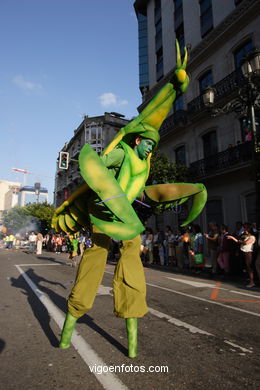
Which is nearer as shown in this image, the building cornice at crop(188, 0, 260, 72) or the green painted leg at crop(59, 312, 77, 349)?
the green painted leg at crop(59, 312, 77, 349)

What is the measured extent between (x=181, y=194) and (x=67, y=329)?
168cm

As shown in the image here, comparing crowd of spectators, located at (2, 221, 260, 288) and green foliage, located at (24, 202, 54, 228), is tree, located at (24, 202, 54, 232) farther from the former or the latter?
crowd of spectators, located at (2, 221, 260, 288)

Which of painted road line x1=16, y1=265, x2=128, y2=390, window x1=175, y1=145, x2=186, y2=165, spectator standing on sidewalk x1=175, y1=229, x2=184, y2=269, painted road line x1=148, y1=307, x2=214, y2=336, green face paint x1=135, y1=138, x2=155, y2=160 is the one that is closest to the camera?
painted road line x1=16, y1=265, x2=128, y2=390

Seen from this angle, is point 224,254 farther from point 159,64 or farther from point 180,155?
point 159,64

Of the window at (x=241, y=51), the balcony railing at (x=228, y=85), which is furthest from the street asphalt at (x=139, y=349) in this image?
the window at (x=241, y=51)

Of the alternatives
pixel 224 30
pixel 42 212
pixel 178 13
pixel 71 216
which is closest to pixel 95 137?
pixel 42 212

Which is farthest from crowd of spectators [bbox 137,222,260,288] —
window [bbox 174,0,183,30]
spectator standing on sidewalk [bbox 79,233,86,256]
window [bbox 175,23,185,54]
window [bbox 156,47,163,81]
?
window [bbox 174,0,183,30]

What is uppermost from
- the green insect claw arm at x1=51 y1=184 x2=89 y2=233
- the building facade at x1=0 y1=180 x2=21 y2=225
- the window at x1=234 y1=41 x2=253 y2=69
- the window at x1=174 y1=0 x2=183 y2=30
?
the building facade at x1=0 y1=180 x2=21 y2=225

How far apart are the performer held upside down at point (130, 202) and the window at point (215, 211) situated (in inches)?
556

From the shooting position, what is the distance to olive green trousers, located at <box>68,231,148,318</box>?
224 cm

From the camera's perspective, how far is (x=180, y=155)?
64.6 feet

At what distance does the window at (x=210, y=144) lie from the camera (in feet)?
54.5

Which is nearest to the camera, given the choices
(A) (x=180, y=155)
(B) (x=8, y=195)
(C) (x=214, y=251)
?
(C) (x=214, y=251)

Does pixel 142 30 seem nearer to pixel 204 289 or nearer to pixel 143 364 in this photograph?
pixel 204 289
